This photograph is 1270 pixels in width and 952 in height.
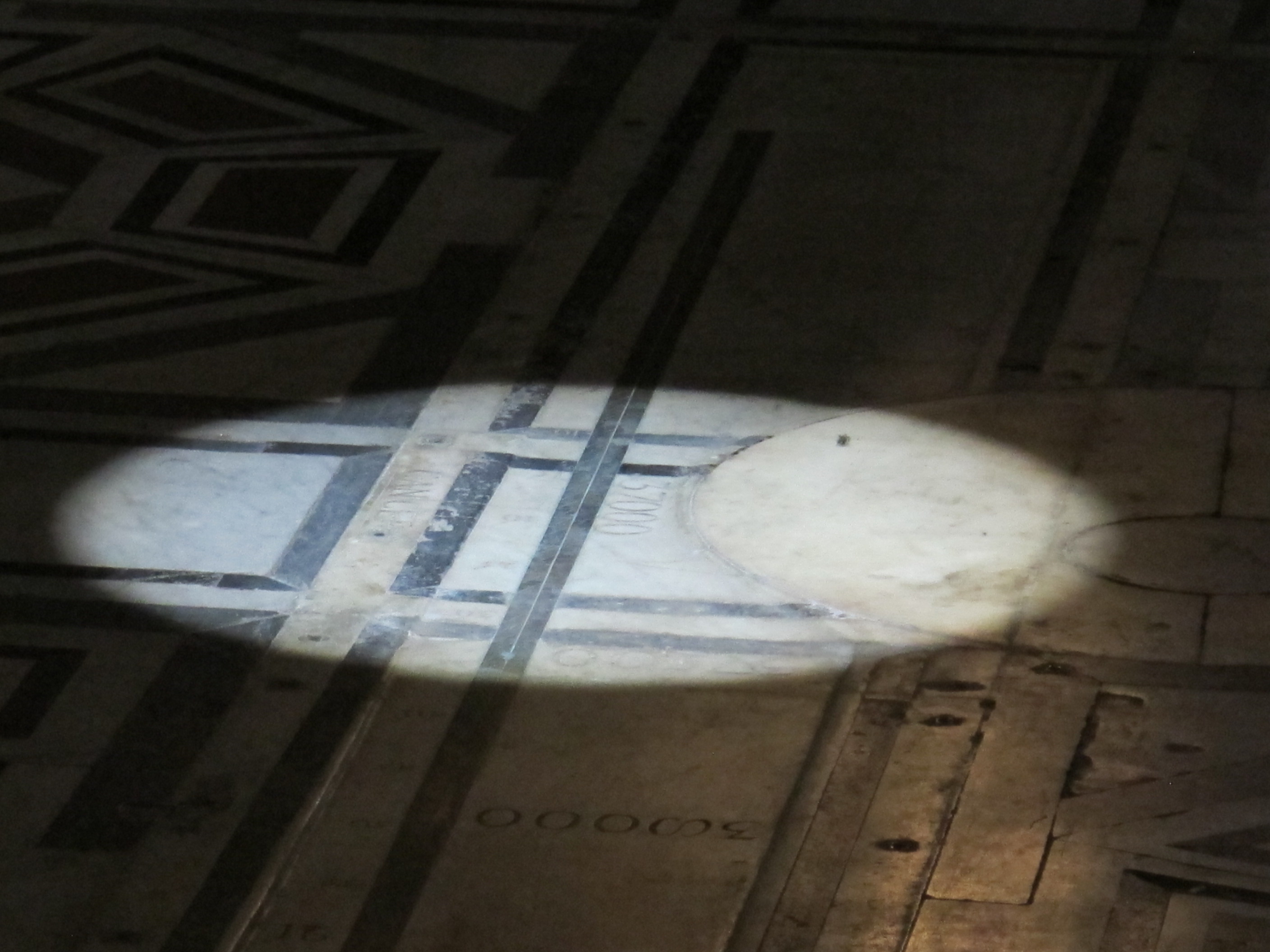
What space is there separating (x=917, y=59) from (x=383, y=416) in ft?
7.23

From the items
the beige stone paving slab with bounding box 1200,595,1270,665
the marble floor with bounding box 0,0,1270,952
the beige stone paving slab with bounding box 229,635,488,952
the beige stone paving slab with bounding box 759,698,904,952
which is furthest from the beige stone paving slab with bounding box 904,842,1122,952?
the beige stone paving slab with bounding box 229,635,488,952

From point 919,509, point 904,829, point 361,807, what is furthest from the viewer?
point 919,509

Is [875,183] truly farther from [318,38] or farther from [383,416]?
[318,38]

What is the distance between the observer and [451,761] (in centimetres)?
326

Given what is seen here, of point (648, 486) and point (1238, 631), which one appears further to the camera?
point (648, 486)

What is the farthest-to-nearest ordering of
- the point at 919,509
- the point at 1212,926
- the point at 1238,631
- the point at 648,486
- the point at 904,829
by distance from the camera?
1. the point at 648,486
2. the point at 919,509
3. the point at 1238,631
4. the point at 904,829
5. the point at 1212,926

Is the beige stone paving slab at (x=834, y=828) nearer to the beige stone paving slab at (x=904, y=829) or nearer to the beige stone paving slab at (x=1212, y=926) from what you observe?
the beige stone paving slab at (x=904, y=829)

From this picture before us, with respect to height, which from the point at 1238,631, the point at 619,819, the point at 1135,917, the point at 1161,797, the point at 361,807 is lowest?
the point at 1238,631

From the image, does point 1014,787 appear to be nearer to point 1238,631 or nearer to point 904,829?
point 904,829

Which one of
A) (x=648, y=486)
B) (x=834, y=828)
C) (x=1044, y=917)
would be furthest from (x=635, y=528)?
(x=1044, y=917)

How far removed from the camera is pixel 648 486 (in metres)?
3.98

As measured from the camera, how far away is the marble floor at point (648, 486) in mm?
3012

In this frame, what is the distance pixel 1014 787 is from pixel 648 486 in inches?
44.0

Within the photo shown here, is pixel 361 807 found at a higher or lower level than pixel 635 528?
higher
